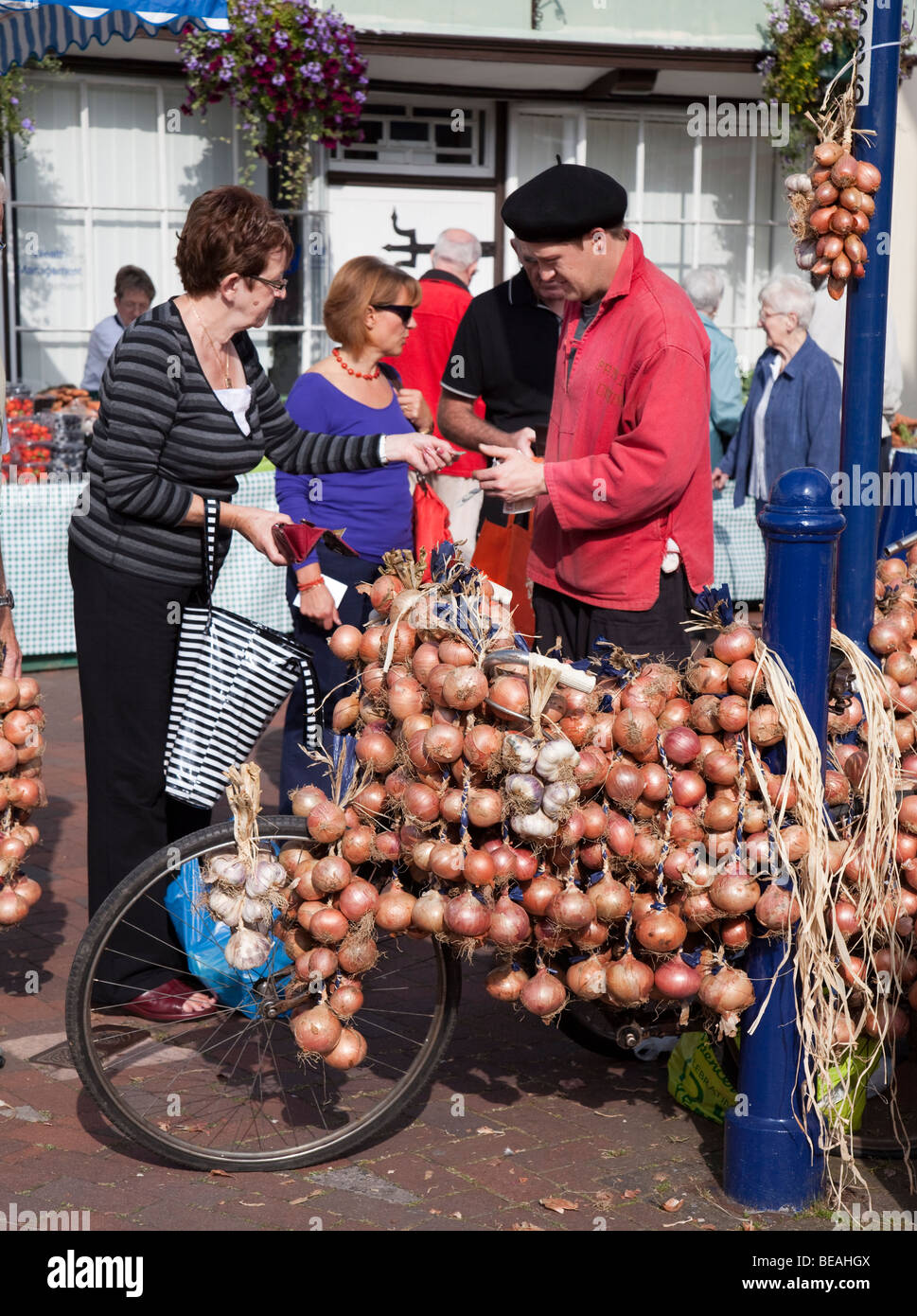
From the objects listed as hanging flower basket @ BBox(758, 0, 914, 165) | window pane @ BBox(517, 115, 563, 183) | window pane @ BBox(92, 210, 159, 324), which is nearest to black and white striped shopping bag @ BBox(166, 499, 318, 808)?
window pane @ BBox(92, 210, 159, 324)

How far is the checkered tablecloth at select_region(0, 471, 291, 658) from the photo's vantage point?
7645 millimetres

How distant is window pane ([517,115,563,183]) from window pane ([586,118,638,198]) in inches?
10.6

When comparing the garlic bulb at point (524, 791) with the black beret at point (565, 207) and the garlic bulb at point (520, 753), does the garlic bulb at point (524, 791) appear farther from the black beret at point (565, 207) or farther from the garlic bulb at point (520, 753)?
the black beret at point (565, 207)

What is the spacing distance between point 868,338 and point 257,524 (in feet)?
4.91

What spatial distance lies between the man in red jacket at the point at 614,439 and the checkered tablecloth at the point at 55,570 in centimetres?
378

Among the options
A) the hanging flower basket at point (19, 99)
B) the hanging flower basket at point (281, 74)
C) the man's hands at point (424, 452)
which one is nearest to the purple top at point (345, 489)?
the man's hands at point (424, 452)

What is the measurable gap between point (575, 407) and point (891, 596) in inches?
33.3

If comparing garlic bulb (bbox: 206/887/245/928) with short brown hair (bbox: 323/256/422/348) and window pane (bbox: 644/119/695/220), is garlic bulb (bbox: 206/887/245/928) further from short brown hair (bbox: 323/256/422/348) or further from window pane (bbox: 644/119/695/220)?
window pane (bbox: 644/119/695/220)

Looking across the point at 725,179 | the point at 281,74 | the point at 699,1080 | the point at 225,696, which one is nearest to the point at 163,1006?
the point at 225,696

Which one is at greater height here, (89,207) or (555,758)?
(89,207)

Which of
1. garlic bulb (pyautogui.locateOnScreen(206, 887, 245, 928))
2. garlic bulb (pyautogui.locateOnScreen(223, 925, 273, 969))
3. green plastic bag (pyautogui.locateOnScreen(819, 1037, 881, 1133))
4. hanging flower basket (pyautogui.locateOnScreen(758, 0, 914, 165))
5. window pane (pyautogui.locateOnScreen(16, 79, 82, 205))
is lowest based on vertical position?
green plastic bag (pyautogui.locateOnScreen(819, 1037, 881, 1133))

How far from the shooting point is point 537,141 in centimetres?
→ 1179

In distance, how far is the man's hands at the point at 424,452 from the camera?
12.1 ft

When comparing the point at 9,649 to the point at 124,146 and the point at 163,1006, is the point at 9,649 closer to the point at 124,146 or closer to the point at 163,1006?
the point at 163,1006
